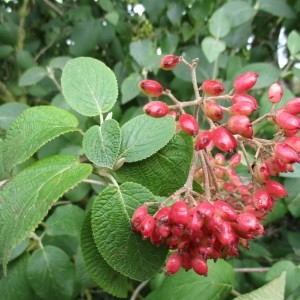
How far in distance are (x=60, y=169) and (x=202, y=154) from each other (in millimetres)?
265

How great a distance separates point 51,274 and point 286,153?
0.82 m

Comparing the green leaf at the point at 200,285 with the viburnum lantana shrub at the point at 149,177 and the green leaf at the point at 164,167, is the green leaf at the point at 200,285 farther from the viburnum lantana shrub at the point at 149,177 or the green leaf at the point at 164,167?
the green leaf at the point at 164,167

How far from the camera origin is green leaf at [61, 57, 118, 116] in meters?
0.98

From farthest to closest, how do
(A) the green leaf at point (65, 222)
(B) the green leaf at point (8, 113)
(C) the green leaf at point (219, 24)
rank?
(C) the green leaf at point (219, 24), (B) the green leaf at point (8, 113), (A) the green leaf at point (65, 222)

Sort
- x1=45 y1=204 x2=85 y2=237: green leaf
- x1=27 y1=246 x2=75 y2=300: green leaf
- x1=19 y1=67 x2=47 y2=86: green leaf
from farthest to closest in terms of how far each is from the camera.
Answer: x1=19 y1=67 x2=47 y2=86: green leaf, x1=45 y1=204 x2=85 y2=237: green leaf, x1=27 y1=246 x2=75 y2=300: green leaf

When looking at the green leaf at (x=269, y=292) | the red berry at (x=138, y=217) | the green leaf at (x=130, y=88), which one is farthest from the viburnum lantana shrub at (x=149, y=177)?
the green leaf at (x=130, y=88)

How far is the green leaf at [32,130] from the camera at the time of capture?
0.89 metres

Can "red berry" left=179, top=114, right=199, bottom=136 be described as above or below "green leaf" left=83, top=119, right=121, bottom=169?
below

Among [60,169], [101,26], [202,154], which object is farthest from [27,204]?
[101,26]

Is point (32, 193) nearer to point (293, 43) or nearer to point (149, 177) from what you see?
point (149, 177)

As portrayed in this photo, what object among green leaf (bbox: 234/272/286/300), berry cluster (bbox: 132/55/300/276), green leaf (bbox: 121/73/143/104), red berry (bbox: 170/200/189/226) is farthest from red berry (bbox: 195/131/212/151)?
green leaf (bbox: 121/73/143/104)

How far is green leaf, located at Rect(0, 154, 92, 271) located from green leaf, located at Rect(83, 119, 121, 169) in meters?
0.03

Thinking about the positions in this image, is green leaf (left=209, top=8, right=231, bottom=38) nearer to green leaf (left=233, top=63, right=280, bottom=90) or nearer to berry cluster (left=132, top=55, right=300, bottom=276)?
green leaf (left=233, top=63, right=280, bottom=90)

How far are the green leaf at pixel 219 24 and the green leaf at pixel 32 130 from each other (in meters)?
1.07
